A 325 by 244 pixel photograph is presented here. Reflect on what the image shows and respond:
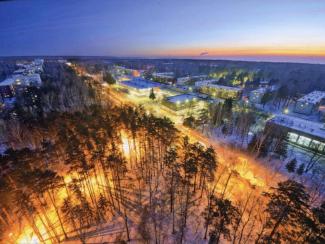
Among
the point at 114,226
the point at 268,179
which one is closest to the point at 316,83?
the point at 268,179

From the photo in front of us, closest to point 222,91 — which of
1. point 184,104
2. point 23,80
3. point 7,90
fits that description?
point 184,104

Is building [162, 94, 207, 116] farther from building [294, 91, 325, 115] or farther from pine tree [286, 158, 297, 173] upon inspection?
building [294, 91, 325, 115]

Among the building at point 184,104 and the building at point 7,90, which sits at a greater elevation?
the building at point 7,90

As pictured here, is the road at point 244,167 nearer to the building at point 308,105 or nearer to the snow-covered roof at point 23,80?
the building at point 308,105

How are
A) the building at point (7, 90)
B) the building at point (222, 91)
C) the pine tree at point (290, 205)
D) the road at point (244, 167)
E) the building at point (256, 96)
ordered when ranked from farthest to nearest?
the building at point (222, 91), the building at point (256, 96), the building at point (7, 90), the road at point (244, 167), the pine tree at point (290, 205)

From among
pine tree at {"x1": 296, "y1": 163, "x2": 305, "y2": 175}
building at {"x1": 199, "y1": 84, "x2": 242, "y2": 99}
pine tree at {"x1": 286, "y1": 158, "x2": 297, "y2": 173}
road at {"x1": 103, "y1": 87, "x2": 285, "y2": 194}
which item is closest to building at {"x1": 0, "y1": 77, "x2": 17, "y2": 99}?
road at {"x1": 103, "y1": 87, "x2": 285, "y2": 194}

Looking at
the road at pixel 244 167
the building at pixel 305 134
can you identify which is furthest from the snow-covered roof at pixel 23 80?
the building at pixel 305 134

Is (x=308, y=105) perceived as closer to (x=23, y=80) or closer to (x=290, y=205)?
(x=290, y=205)

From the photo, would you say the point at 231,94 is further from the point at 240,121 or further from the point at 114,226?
the point at 114,226
